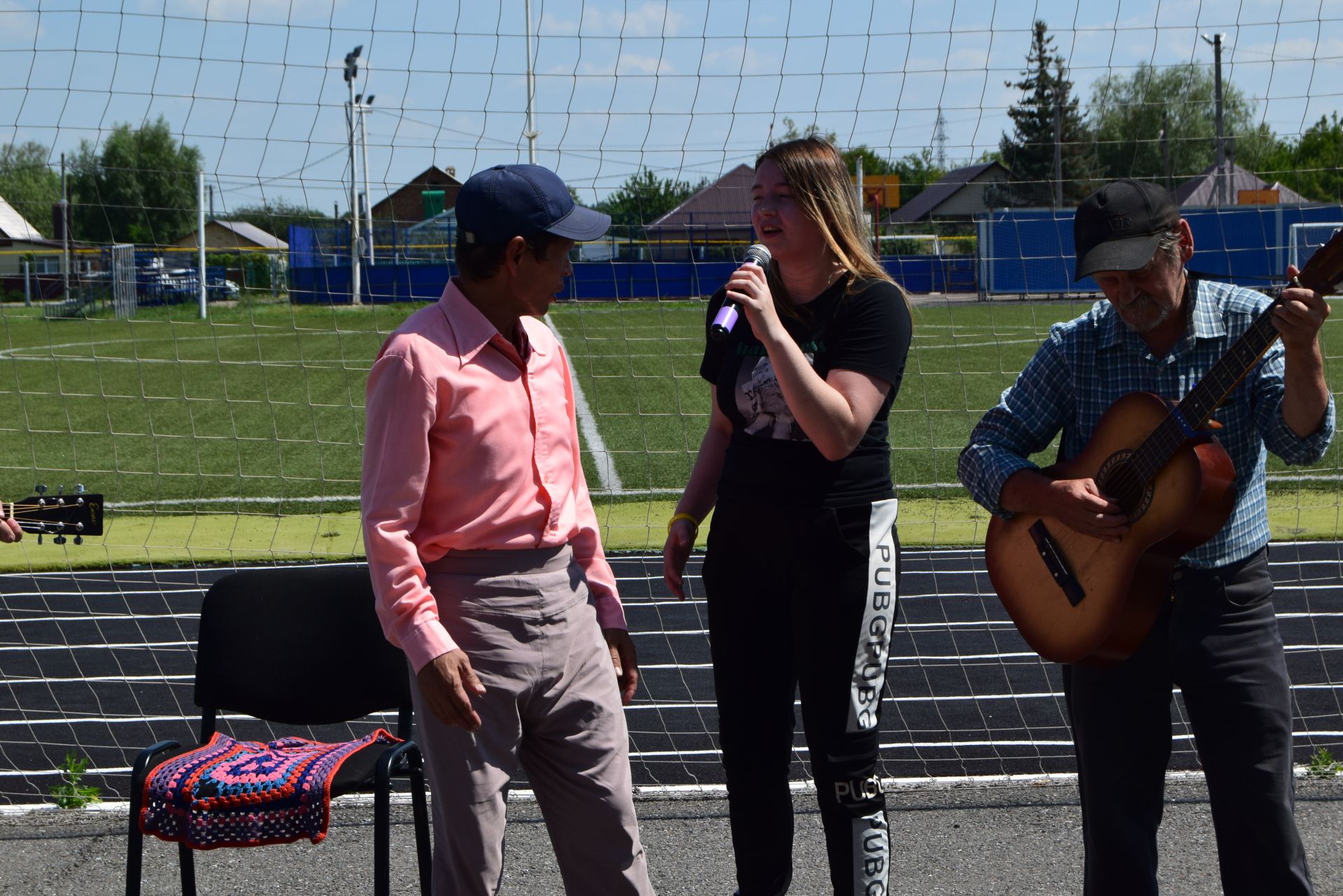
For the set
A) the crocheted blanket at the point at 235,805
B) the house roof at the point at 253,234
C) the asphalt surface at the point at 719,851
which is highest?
the house roof at the point at 253,234

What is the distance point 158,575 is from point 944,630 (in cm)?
458

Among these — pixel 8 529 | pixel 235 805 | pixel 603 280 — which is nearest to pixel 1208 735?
pixel 235 805

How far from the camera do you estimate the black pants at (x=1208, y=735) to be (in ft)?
8.73

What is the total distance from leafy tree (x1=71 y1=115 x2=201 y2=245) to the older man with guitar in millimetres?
3041

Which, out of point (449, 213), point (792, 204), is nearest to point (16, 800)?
point (449, 213)

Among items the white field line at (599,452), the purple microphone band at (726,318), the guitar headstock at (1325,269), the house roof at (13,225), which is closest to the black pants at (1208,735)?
the guitar headstock at (1325,269)

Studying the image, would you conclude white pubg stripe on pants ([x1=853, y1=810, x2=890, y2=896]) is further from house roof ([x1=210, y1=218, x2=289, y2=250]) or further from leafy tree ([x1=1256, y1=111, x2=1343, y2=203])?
house roof ([x1=210, y1=218, x2=289, y2=250])

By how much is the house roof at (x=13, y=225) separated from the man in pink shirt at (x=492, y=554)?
2.87 m

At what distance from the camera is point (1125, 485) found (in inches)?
112

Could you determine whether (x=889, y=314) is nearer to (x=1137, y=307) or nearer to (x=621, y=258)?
(x=1137, y=307)

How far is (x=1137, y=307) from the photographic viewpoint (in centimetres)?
278

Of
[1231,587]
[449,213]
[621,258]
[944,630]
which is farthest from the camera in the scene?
[944,630]

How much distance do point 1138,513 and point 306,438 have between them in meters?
12.2

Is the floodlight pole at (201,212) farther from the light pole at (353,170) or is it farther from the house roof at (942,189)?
the house roof at (942,189)
